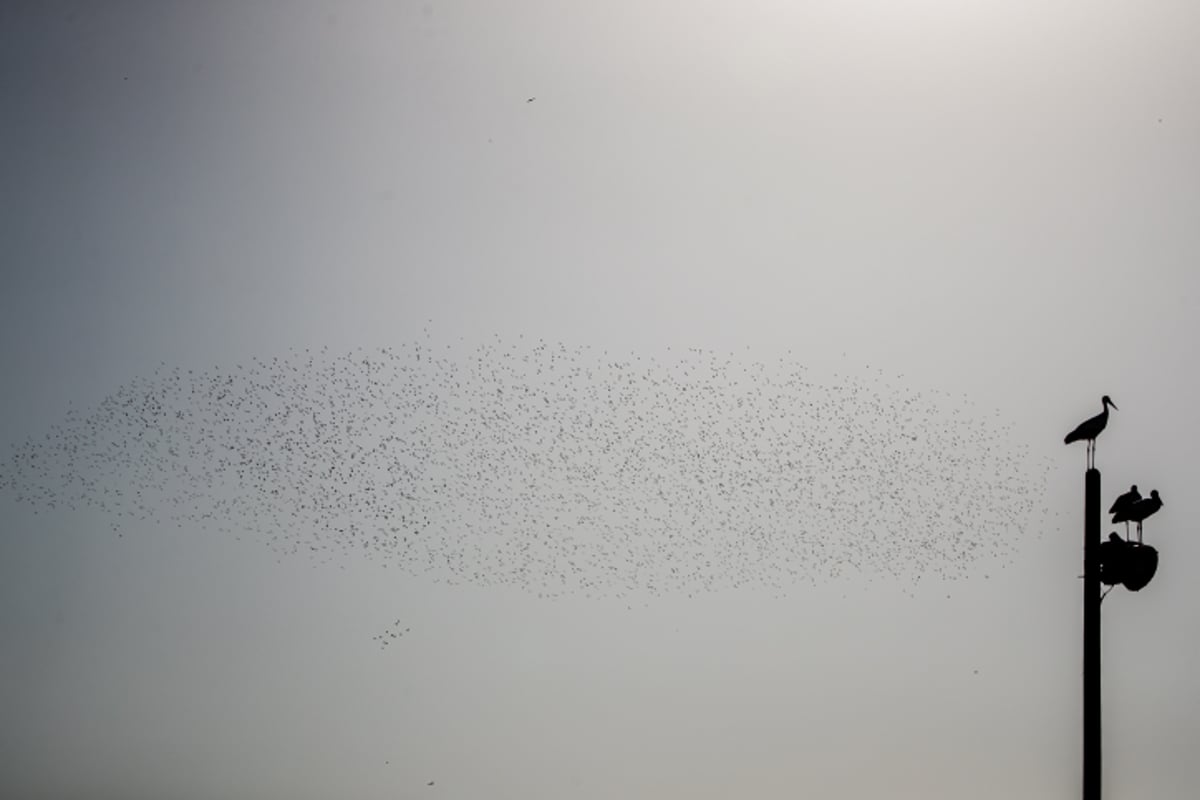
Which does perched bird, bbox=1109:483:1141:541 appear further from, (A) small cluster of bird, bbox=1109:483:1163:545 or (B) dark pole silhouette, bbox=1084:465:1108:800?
(B) dark pole silhouette, bbox=1084:465:1108:800

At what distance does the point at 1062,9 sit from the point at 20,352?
3.16 meters

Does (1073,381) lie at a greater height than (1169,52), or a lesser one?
lesser

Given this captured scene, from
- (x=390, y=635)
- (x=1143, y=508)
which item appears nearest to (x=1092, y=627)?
(x=1143, y=508)

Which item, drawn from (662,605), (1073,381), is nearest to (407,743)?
(662,605)

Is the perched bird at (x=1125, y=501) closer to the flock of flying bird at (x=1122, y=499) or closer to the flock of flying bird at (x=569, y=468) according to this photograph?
the flock of flying bird at (x=1122, y=499)

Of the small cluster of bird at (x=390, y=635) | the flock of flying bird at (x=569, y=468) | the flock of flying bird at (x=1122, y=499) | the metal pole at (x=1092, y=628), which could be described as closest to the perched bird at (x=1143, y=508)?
the flock of flying bird at (x=1122, y=499)

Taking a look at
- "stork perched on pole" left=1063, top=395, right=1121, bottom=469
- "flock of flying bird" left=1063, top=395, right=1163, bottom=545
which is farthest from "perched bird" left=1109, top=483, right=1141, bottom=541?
"stork perched on pole" left=1063, top=395, right=1121, bottom=469

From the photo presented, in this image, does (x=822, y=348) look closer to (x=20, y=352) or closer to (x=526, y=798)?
(x=526, y=798)

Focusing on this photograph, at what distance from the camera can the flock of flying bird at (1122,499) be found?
254cm

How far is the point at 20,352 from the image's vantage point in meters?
3.09

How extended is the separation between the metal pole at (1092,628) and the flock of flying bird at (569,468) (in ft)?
1.14

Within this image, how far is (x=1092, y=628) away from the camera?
2.46 m

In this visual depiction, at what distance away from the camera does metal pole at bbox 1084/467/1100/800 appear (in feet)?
8.02

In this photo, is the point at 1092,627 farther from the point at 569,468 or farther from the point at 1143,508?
the point at 569,468
